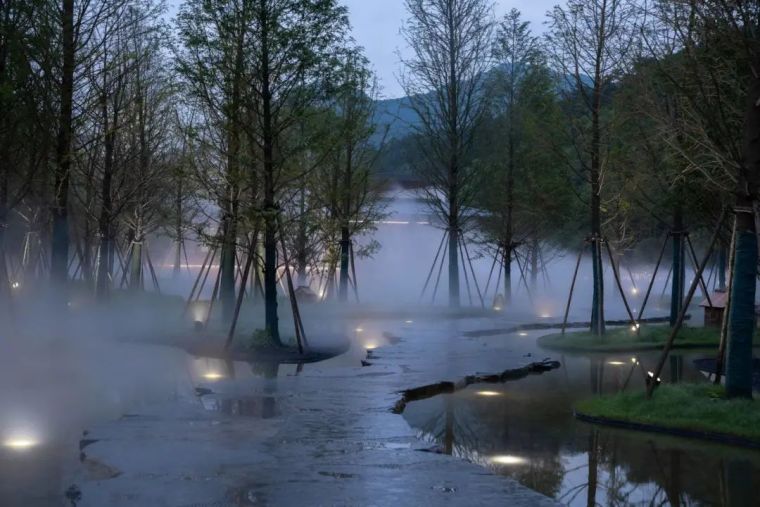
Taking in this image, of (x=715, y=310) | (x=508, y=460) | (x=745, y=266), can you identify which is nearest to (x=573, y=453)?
(x=508, y=460)

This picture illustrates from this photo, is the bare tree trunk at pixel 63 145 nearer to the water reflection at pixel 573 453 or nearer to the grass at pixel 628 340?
the water reflection at pixel 573 453

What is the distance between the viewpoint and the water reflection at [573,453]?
8.95 meters

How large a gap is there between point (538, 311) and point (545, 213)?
4.13m

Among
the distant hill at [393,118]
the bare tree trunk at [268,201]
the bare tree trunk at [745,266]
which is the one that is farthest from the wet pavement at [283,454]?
the distant hill at [393,118]

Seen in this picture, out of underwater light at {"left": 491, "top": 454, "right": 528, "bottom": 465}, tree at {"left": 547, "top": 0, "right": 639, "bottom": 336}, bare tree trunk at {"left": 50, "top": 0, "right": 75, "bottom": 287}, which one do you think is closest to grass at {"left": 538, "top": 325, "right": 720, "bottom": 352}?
tree at {"left": 547, "top": 0, "right": 639, "bottom": 336}

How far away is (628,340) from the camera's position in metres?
21.8

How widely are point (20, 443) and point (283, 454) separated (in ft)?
10.3

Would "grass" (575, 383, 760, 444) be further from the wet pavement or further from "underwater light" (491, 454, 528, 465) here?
the wet pavement

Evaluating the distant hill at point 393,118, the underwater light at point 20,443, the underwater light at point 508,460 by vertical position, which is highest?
the distant hill at point 393,118

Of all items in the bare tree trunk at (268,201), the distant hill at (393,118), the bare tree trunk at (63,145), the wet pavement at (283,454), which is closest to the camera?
the wet pavement at (283,454)

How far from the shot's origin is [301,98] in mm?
21031

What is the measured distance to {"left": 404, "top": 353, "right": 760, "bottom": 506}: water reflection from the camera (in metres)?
8.95

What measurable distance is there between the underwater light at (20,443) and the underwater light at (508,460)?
529cm

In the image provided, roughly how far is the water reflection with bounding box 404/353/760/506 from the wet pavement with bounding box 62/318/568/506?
0.63m
